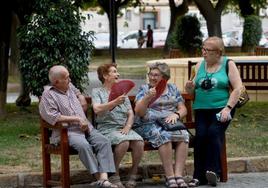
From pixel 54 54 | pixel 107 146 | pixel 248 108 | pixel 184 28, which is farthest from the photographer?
pixel 184 28

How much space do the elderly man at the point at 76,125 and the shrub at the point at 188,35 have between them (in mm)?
25603

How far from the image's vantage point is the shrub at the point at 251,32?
38.8 metres

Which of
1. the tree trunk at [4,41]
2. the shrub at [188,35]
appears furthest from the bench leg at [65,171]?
the shrub at [188,35]

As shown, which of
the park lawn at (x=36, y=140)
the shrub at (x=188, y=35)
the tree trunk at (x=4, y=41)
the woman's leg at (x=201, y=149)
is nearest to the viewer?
the woman's leg at (x=201, y=149)

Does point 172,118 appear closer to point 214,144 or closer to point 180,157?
point 180,157

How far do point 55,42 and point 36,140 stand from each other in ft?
5.73

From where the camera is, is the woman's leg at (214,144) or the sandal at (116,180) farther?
the woman's leg at (214,144)

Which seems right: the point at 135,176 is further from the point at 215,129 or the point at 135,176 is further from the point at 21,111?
the point at 21,111

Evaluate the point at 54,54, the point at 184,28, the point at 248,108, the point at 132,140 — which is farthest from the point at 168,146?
the point at 184,28

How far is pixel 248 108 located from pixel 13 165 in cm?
685

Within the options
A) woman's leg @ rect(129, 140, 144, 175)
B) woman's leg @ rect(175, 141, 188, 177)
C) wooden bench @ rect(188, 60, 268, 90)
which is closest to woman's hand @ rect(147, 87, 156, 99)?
woman's leg @ rect(129, 140, 144, 175)

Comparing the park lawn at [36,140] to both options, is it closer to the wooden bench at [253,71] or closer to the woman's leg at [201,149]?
the wooden bench at [253,71]

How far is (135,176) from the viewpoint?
8.81m

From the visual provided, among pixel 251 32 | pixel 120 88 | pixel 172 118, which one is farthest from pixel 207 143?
pixel 251 32
